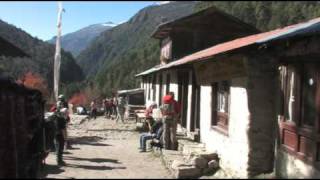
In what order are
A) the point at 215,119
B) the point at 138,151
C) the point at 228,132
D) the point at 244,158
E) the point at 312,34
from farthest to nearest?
the point at 138,151 → the point at 215,119 → the point at 228,132 → the point at 244,158 → the point at 312,34

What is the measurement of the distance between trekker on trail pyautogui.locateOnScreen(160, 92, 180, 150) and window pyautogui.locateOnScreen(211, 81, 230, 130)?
1.24 metres

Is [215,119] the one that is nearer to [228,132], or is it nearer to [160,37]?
[228,132]

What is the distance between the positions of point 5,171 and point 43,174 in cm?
188

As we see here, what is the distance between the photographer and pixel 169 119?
1545cm

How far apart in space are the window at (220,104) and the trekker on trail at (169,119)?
1.24 meters

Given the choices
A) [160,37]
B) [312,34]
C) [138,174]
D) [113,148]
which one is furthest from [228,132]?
[160,37]

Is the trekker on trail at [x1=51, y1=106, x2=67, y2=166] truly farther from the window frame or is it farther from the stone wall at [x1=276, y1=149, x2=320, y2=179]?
the stone wall at [x1=276, y1=149, x2=320, y2=179]

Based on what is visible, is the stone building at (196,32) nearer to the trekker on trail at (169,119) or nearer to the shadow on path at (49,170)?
the trekker on trail at (169,119)

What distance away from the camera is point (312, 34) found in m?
9.55

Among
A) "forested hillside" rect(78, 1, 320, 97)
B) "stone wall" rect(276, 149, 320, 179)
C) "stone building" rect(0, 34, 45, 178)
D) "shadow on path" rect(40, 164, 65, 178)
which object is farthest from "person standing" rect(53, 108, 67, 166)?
"forested hillside" rect(78, 1, 320, 97)

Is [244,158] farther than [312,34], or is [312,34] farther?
[244,158]

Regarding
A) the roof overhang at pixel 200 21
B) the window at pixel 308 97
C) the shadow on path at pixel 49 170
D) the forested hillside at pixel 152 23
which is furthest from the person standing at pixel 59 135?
the forested hillside at pixel 152 23

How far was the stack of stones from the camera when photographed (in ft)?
37.4

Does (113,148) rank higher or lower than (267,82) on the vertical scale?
lower
